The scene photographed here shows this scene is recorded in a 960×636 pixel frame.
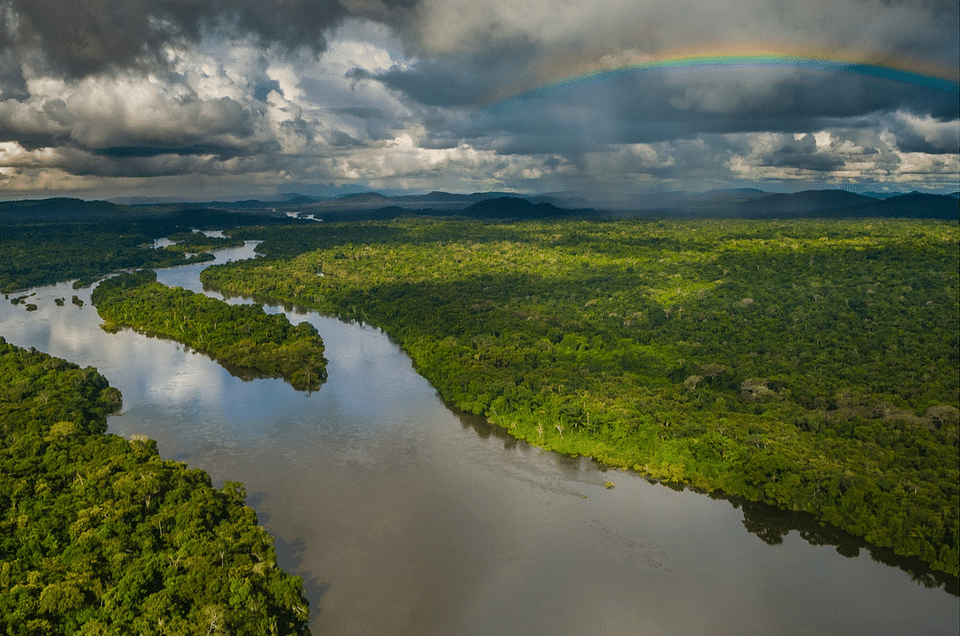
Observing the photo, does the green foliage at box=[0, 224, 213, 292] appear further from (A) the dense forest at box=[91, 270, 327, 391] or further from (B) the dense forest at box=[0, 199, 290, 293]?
(A) the dense forest at box=[91, 270, 327, 391]

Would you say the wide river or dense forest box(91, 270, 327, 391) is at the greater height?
dense forest box(91, 270, 327, 391)

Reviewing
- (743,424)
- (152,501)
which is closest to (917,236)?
(743,424)

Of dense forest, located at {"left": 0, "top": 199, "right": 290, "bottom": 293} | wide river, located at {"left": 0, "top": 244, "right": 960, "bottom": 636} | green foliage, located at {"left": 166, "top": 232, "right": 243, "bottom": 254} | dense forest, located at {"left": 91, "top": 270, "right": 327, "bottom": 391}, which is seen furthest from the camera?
green foliage, located at {"left": 166, "top": 232, "right": 243, "bottom": 254}

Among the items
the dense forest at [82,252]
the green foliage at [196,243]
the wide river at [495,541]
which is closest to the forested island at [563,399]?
the wide river at [495,541]

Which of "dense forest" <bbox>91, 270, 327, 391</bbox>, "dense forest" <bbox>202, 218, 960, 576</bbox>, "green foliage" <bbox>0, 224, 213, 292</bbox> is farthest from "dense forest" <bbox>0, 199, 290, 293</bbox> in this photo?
"dense forest" <bbox>91, 270, 327, 391</bbox>

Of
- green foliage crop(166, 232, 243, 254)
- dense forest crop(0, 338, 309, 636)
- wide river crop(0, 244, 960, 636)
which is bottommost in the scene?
wide river crop(0, 244, 960, 636)

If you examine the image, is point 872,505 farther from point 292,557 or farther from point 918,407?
point 292,557
